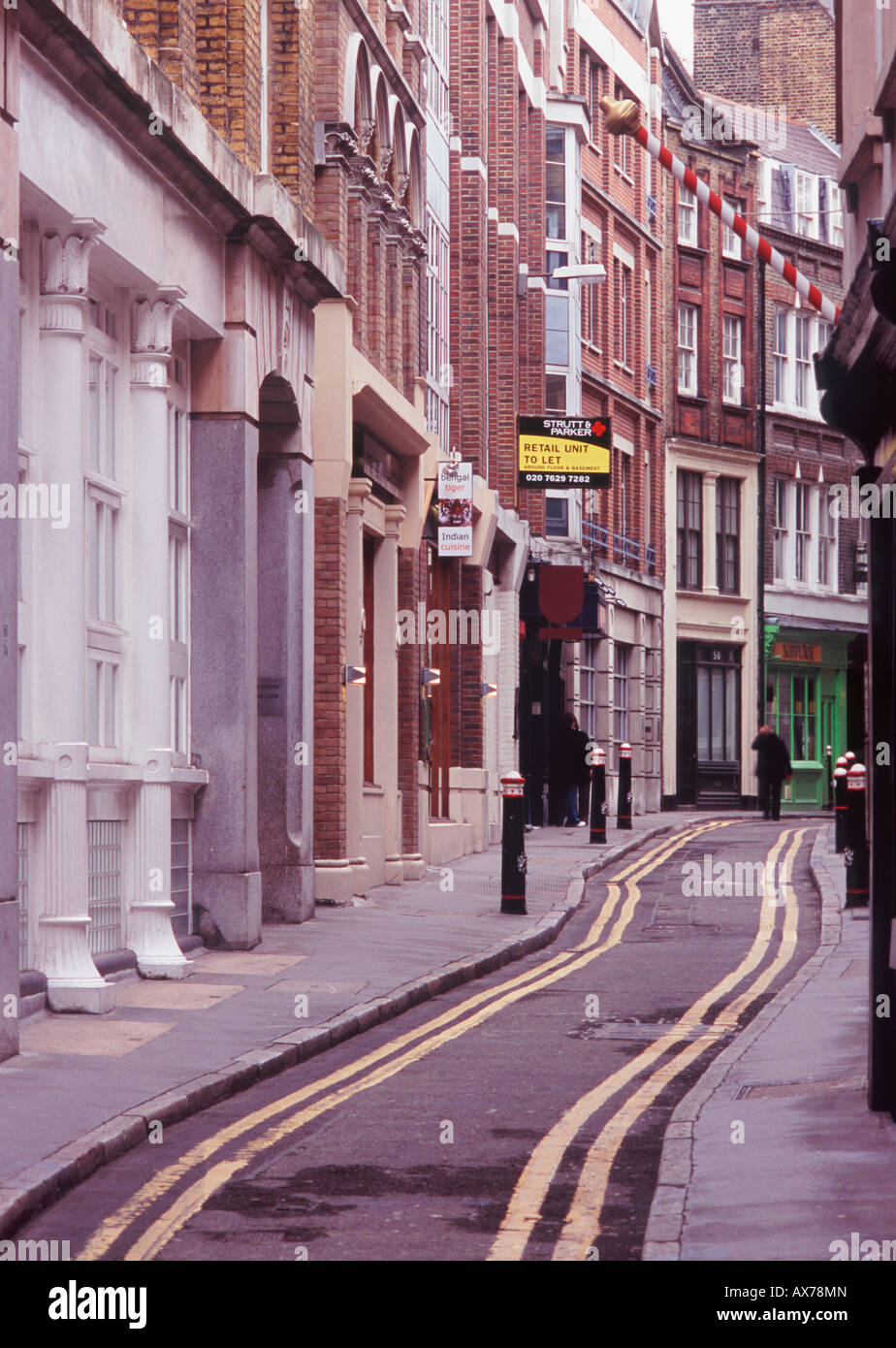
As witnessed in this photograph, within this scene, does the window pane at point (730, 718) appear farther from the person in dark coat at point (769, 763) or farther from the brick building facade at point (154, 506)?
the brick building facade at point (154, 506)

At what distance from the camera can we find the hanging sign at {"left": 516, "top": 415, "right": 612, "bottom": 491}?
3184cm

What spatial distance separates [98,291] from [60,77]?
2.09m

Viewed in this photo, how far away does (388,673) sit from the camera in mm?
24453

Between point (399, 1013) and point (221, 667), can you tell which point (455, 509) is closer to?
point (221, 667)

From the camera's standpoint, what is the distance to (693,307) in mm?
49156

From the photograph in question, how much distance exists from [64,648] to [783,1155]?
5978 mm

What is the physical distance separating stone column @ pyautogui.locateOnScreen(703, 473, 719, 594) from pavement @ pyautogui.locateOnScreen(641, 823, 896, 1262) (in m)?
34.7

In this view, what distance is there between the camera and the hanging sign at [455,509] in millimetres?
26844

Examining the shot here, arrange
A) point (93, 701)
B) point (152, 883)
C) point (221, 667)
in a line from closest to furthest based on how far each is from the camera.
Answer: point (93, 701), point (152, 883), point (221, 667)

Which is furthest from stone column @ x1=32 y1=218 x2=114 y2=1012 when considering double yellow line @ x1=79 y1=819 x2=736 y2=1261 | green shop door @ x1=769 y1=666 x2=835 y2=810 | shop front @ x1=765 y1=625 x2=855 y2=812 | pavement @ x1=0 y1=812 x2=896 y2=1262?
green shop door @ x1=769 y1=666 x2=835 y2=810

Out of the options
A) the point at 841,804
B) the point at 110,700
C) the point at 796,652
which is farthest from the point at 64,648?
the point at 796,652

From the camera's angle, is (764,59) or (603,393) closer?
(603,393)

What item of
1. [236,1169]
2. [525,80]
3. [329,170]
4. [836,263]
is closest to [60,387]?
[236,1169]

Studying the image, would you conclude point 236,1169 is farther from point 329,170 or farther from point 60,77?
point 329,170
